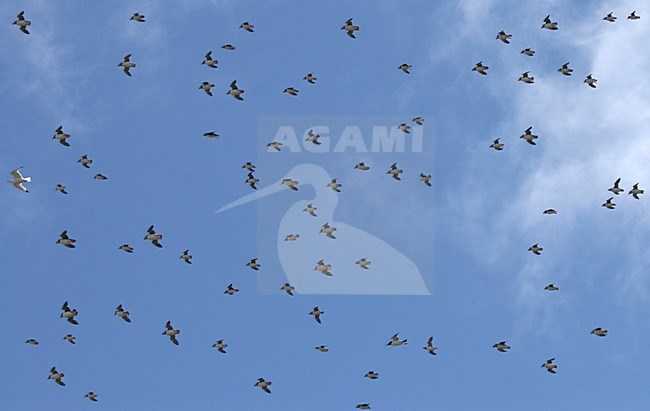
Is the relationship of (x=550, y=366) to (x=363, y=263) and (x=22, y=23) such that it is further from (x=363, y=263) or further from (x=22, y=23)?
(x=22, y=23)

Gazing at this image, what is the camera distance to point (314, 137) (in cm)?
6650

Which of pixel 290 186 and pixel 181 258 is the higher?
pixel 290 186

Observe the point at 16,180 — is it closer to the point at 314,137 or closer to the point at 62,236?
the point at 62,236

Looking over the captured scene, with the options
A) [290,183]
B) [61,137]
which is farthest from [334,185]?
[61,137]

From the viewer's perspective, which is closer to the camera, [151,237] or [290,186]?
[151,237]

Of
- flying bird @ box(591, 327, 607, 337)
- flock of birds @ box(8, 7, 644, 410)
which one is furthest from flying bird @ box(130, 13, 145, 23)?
flying bird @ box(591, 327, 607, 337)

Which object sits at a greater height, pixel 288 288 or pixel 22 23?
pixel 22 23

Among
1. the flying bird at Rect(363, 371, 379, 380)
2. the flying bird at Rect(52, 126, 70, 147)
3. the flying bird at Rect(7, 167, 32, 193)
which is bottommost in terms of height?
the flying bird at Rect(363, 371, 379, 380)

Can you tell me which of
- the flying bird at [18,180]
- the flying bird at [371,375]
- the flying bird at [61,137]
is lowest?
the flying bird at [371,375]

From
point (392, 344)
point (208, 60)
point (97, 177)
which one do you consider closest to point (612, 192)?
point (392, 344)

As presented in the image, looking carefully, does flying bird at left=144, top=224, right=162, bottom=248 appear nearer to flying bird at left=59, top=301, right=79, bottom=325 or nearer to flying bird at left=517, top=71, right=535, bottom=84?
flying bird at left=59, top=301, right=79, bottom=325

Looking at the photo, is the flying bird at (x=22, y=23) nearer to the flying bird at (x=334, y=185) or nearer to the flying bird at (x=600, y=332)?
the flying bird at (x=334, y=185)

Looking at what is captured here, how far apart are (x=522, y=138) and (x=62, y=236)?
26.5 m

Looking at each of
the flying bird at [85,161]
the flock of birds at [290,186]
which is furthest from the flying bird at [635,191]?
the flying bird at [85,161]
